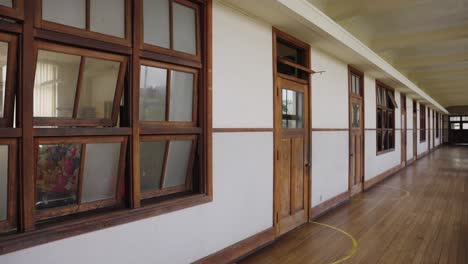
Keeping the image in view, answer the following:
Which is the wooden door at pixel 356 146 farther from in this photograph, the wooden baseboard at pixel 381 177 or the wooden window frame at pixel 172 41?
the wooden window frame at pixel 172 41

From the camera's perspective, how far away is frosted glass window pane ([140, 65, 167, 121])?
→ 8.23 feet

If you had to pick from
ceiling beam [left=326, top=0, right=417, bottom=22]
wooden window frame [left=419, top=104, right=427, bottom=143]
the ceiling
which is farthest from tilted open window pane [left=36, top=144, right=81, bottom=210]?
wooden window frame [left=419, top=104, right=427, bottom=143]

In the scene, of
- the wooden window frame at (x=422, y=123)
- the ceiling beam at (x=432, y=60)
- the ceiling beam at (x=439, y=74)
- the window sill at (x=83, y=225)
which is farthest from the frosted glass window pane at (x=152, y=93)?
the wooden window frame at (x=422, y=123)

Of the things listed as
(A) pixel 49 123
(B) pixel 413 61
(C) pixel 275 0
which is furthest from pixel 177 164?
(B) pixel 413 61

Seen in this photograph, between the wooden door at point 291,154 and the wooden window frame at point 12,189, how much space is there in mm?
2790

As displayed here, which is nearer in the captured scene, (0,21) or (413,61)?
(0,21)

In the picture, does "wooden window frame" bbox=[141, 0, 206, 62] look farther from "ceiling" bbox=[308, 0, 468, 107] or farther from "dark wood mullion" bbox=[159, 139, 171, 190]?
"ceiling" bbox=[308, 0, 468, 107]

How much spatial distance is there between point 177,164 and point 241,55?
1417mm

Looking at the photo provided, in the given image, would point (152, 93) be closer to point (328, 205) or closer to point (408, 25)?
point (328, 205)

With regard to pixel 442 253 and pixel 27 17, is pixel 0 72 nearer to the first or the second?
pixel 27 17

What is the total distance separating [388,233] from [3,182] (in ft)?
14.1

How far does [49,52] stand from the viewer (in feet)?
6.53

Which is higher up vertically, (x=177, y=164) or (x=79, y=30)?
(x=79, y=30)

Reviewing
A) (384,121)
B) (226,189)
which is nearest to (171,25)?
(226,189)
